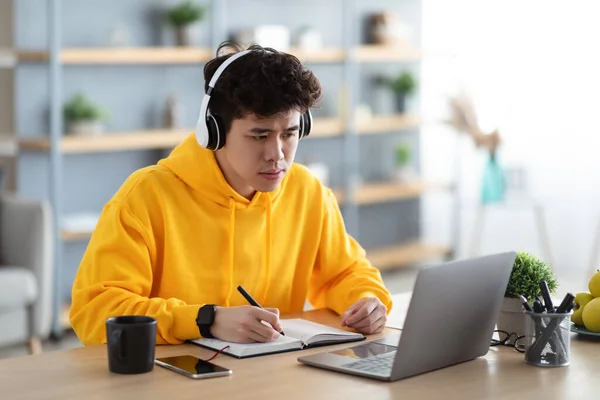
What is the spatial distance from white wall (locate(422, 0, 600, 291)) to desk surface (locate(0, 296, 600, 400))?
4197 mm

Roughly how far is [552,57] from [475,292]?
4.82 metres

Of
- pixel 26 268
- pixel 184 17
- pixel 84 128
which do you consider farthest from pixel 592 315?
pixel 184 17

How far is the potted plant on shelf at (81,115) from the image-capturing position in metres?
4.52

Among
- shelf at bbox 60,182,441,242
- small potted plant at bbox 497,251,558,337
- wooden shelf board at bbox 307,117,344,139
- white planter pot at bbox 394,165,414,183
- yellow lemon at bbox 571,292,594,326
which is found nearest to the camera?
small potted plant at bbox 497,251,558,337

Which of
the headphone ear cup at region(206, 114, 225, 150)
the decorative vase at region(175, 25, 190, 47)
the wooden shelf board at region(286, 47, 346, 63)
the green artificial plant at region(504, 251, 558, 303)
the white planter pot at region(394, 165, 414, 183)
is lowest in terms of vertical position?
the white planter pot at region(394, 165, 414, 183)

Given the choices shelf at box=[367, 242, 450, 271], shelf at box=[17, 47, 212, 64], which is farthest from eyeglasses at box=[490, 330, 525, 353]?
shelf at box=[367, 242, 450, 271]

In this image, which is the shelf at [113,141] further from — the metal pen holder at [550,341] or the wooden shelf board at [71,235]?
the metal pen holder at [550,341]

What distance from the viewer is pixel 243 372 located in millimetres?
1571

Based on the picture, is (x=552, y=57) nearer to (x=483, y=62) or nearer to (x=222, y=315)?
(x=483, y=62)

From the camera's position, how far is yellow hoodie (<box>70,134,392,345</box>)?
1842mm

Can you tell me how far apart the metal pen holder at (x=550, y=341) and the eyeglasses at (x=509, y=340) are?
0.35 ft

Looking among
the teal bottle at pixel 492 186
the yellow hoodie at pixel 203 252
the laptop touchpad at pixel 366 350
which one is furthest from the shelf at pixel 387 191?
the laptop touchpad at pixel 366 350

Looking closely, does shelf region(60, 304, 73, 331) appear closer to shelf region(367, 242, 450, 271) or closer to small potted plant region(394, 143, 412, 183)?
shelf region(367, 242, 450, 271)

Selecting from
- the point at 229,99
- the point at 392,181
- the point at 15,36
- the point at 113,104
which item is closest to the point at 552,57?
the point at 392,181
